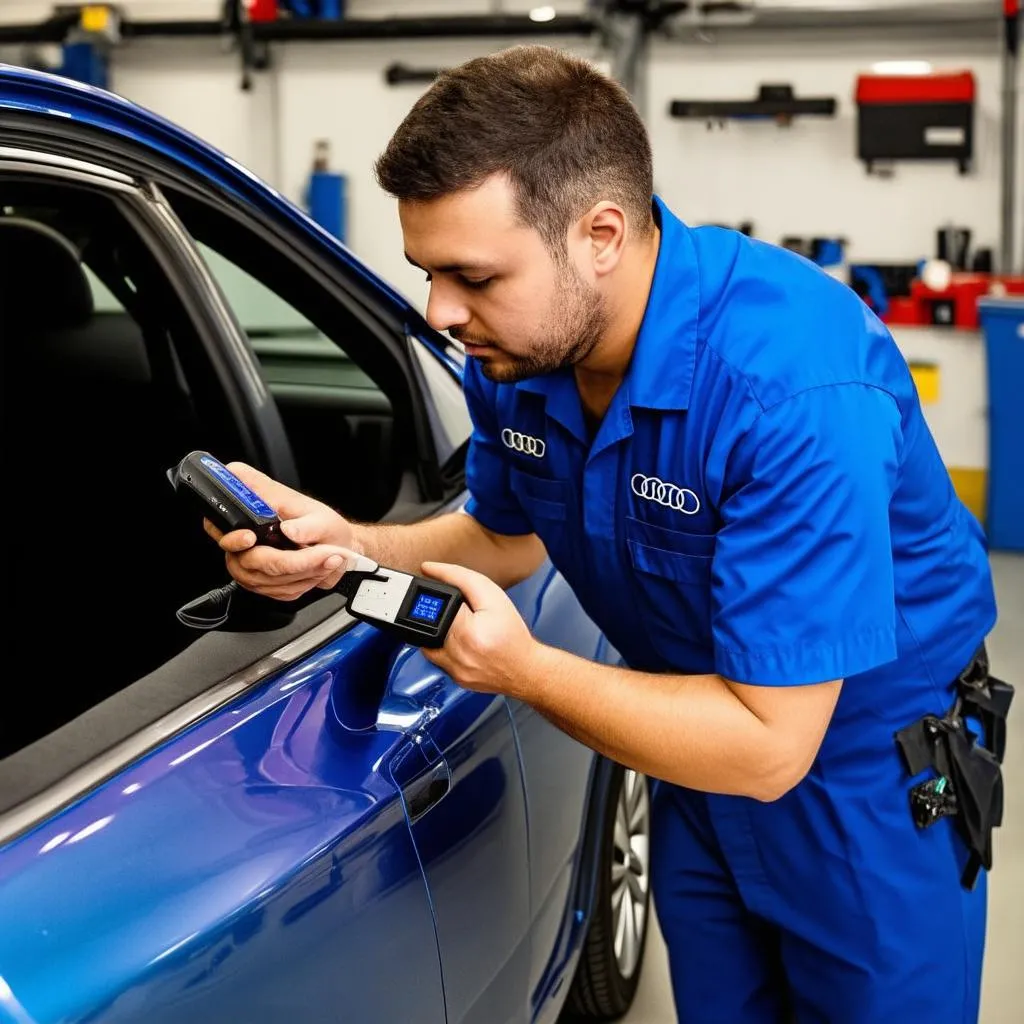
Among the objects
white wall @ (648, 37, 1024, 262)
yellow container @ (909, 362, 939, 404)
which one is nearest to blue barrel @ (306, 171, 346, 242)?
white wall @ (648, 37, 1024, 262)

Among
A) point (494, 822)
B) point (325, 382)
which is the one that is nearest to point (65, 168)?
point (494, 822)

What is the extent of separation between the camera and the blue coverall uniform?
4.07ft

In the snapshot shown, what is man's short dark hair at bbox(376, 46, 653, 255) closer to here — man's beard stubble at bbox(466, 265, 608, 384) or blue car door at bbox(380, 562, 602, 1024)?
man's beard stubble at bbox(466, 265, 608, 384)

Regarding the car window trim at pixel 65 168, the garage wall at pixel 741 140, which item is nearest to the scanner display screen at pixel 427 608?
the car window trim at pixel 65 168

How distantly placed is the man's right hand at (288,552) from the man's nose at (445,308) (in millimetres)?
245

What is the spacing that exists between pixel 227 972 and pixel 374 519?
996 mm

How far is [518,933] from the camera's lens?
1606mm

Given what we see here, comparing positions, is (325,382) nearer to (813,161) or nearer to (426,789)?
(426,789)

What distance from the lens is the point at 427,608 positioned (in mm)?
1207

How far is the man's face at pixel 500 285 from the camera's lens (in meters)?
1.24

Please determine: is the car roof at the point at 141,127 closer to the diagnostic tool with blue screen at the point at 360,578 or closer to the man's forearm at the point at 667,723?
the diagnostic tool with blue screen at the point at 360,578

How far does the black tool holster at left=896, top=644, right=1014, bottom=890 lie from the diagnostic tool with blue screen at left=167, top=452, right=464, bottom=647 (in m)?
0.58

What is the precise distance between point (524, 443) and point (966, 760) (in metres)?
0.62

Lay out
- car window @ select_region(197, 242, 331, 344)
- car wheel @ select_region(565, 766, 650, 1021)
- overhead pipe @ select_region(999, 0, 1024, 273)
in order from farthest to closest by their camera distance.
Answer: overhead pipe @ select_region(999, 0, 1024, 273) → car window @ select_region(197, 242, 331, 344) → car wheel @ select_region(565, 766, 650, 1021)
